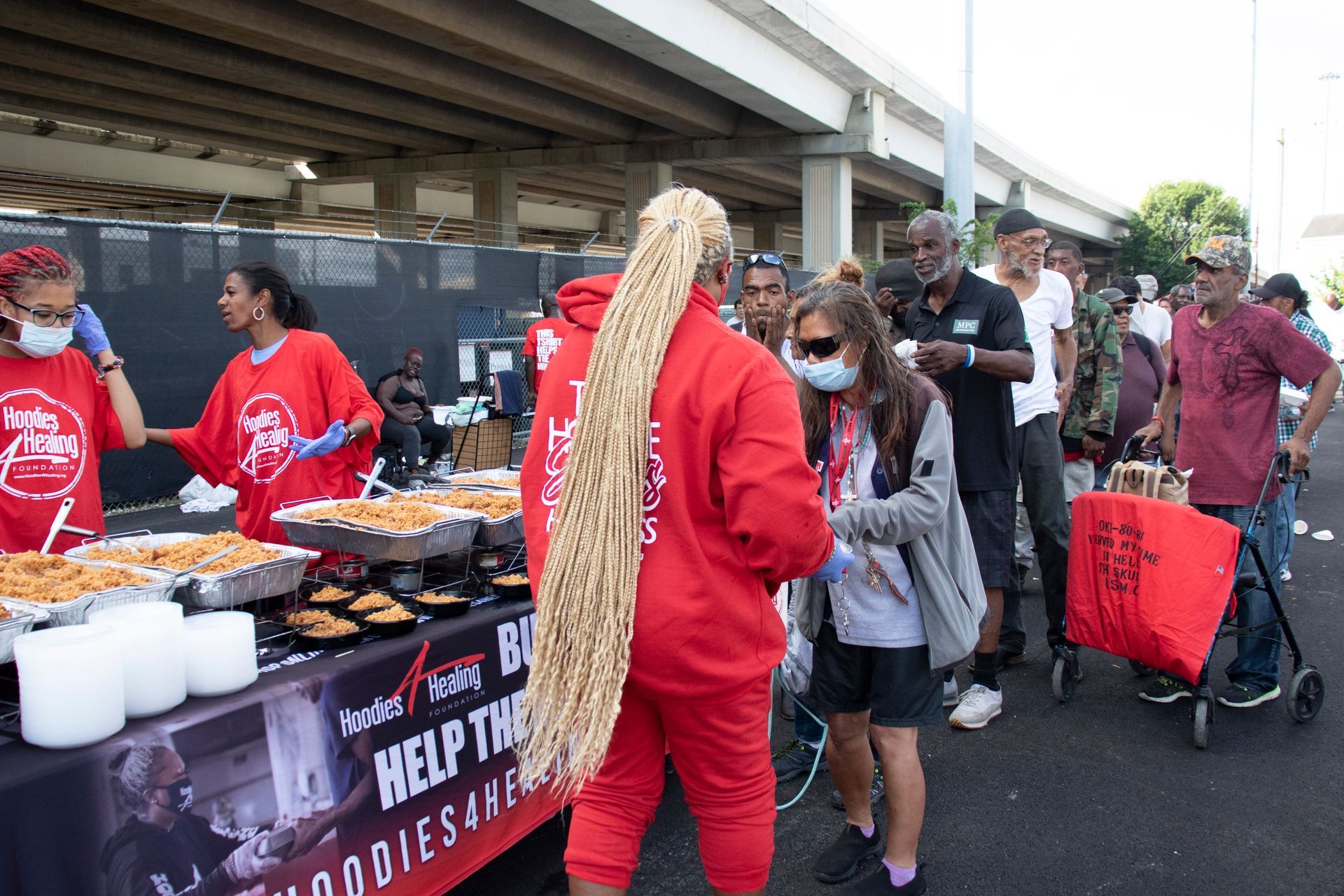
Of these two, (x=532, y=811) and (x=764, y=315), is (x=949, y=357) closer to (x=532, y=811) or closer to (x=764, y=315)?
(x=764, y=315)

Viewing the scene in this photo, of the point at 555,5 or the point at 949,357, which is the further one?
the point at 555,5

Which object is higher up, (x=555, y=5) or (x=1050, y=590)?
(x=555, y=5)

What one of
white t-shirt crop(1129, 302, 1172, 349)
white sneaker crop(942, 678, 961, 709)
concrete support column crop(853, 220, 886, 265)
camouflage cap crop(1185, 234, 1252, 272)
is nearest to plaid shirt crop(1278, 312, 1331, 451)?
white t-shirt crop(1129, 302, 1172, 349)

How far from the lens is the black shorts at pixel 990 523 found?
14.3ft

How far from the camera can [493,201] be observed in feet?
90.4

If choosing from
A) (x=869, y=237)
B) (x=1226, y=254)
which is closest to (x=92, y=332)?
(x=1226, y=254)

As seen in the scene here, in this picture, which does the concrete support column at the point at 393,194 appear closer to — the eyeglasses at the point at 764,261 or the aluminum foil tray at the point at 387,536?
the eyeglasses at the point at 764,261

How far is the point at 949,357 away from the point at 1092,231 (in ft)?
175

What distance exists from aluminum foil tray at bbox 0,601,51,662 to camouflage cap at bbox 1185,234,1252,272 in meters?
4.64

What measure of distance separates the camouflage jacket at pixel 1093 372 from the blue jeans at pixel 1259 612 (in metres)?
1.16

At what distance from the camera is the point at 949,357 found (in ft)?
12.8

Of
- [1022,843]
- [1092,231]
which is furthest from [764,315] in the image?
[1092,231]

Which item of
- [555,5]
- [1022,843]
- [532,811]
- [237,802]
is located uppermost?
[555,5]

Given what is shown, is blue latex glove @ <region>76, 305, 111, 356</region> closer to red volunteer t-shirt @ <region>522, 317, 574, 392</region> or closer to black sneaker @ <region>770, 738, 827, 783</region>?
black sneaker @ <region>770, 738, 827, 783</region>
